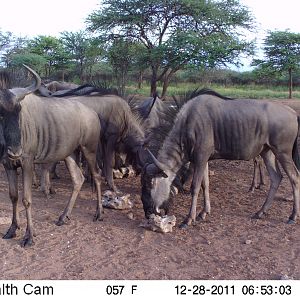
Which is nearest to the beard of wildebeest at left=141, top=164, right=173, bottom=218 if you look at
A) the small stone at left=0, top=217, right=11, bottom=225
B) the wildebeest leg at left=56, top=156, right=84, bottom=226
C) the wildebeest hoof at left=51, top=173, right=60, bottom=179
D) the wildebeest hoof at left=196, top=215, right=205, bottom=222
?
the wildebeest hoof at left=196, top=215, right=205, bottom=222

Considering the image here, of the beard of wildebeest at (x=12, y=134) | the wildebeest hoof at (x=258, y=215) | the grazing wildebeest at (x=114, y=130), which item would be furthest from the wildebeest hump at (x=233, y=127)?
the beard of wildebeest at (x=12, y=134)

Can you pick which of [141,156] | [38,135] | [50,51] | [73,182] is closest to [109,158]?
[141,156]

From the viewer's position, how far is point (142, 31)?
21.5 m

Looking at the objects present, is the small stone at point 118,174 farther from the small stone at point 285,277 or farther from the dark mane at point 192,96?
the small stone at point 285,277

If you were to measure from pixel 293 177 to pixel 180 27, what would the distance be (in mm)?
16425

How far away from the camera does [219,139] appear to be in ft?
19.8

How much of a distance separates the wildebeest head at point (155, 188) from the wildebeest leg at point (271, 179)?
1.46m

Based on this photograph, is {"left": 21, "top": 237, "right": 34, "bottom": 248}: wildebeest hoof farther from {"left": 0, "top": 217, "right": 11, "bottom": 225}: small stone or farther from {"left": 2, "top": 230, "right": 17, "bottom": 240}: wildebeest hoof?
{"left": 0, "top": 217, "right": 11, "bottom": 225}: small stone

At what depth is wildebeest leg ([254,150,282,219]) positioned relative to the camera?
20.3ft

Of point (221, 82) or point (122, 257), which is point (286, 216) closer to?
point (122, 257)

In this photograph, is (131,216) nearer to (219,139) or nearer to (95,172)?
Result: (95,172)

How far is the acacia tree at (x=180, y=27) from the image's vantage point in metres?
19.6

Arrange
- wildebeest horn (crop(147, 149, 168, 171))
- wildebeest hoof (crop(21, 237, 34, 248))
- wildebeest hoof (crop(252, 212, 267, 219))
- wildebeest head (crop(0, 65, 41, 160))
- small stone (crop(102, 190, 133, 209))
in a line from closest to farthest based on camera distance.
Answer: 1. wildebeest head (crop(0, 65, 41, 160))
2. wildebeest hoof (crop(21, 237, 34, 248))
3. wildebeest horn (crop(147, 149, 168, 171))
4. wildebeest hoof (crop(252, 212, 267, 219))
5. small stone (crop(102, 190, 133, 209))

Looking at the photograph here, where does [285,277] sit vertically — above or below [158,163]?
below
